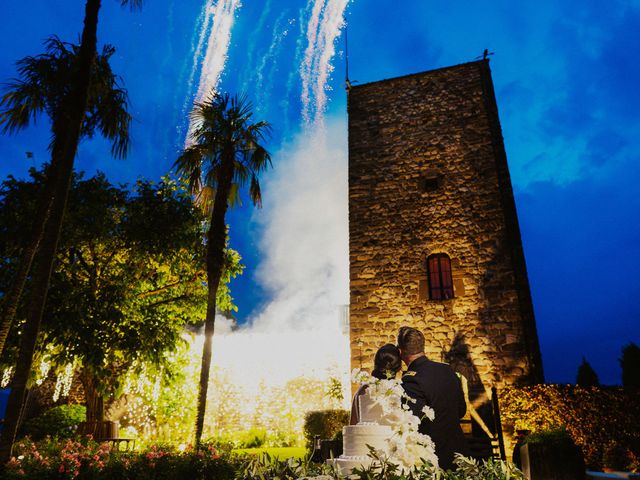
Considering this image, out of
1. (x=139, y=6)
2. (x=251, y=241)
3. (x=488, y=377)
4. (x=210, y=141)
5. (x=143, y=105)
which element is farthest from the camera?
(x=143, y=105)

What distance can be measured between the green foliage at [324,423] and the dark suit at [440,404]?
9.79m

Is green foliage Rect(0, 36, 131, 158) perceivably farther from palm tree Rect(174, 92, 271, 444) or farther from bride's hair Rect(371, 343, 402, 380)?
bride's hair Rect(371, 343, 402, 380)

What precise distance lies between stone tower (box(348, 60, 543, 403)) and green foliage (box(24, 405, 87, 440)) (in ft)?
35.7

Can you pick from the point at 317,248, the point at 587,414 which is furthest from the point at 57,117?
the point at 317,248

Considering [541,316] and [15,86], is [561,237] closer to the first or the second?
[541,316]

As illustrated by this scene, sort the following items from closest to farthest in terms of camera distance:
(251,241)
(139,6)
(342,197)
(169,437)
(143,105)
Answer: (139,6)
(169,437)
(342,197)
(251,241)
(143,105)

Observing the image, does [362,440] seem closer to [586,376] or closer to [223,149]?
[223,149]

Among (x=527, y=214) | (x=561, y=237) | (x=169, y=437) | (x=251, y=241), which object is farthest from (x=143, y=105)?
(x=169, y=437)

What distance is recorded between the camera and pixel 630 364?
14133 mm

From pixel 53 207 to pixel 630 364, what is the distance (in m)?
17.0

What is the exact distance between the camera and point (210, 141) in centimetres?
1121

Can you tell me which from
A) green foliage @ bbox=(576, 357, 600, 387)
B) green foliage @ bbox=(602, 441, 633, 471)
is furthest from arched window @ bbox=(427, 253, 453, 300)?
green foliage @ bbox=(576, 357, 600, 387)

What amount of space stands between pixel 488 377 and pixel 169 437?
10922 mm

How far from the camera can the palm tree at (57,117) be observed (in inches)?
263
